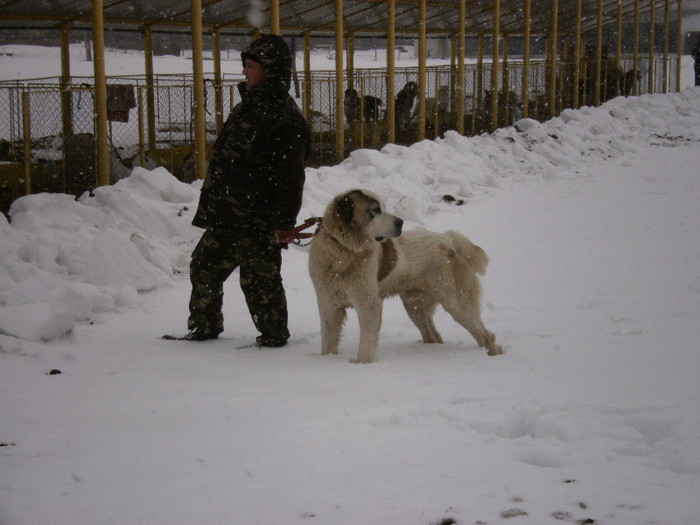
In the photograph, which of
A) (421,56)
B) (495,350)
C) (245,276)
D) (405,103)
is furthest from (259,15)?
(495,350)

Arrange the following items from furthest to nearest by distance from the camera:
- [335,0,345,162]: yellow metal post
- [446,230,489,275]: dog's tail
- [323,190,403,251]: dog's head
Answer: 1. [335,0,345,162]: yellow metal post
2. [446,230,489,275]: dog's tail
3. [323,190,403,251]: dog's head

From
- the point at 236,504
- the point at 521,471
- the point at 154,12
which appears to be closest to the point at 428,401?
the point at 521,471

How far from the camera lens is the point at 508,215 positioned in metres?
11.8

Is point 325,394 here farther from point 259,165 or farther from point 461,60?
point 461,60

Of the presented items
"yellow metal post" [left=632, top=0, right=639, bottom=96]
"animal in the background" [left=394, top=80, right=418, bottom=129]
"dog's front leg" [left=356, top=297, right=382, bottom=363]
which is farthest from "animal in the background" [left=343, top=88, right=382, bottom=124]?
"yellow metal post" [left=632, top=0, right=639, bottom=96]

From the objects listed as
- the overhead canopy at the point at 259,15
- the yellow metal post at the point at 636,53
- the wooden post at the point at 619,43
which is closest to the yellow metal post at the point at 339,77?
the overhead canopy at the point at 259,15

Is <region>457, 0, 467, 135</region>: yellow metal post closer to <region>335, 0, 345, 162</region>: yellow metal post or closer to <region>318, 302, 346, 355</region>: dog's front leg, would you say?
<region>335, 0, 345, 162</region>: yellow metal post

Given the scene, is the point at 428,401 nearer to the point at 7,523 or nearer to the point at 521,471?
the point at 521,471

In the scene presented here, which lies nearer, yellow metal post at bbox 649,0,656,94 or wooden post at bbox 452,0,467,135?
wooden post at bbox 452,0,467,135

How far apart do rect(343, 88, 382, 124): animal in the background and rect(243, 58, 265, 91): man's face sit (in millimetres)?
11262

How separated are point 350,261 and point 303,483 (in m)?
2.31

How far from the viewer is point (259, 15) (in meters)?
17.0

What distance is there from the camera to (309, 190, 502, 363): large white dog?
5145 millimetres

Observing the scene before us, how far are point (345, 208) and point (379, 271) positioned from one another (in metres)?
0.50
